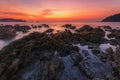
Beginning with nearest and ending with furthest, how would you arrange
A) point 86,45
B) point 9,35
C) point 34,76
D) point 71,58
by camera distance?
point 34,76, point 71,58, point 86,45, point 9,35

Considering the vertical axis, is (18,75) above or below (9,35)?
above

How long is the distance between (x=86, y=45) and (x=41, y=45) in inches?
371

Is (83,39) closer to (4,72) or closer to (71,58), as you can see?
(71,58)

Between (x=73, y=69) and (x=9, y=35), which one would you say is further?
(x=9, y=35)

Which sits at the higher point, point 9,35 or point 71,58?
point 71,58

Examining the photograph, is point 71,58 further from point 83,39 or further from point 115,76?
point 83,39

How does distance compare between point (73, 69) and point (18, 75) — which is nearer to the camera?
point (18, 75)

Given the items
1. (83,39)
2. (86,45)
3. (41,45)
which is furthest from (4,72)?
(83,39)

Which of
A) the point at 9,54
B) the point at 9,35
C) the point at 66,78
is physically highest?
the point at 9,54

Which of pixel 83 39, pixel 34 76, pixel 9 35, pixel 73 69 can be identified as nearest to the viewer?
pixel 34 76

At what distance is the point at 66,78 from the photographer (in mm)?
16578

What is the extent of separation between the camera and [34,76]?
16.1m

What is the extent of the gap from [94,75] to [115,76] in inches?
77.3

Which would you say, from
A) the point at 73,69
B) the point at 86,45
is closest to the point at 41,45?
the point at 73,69
